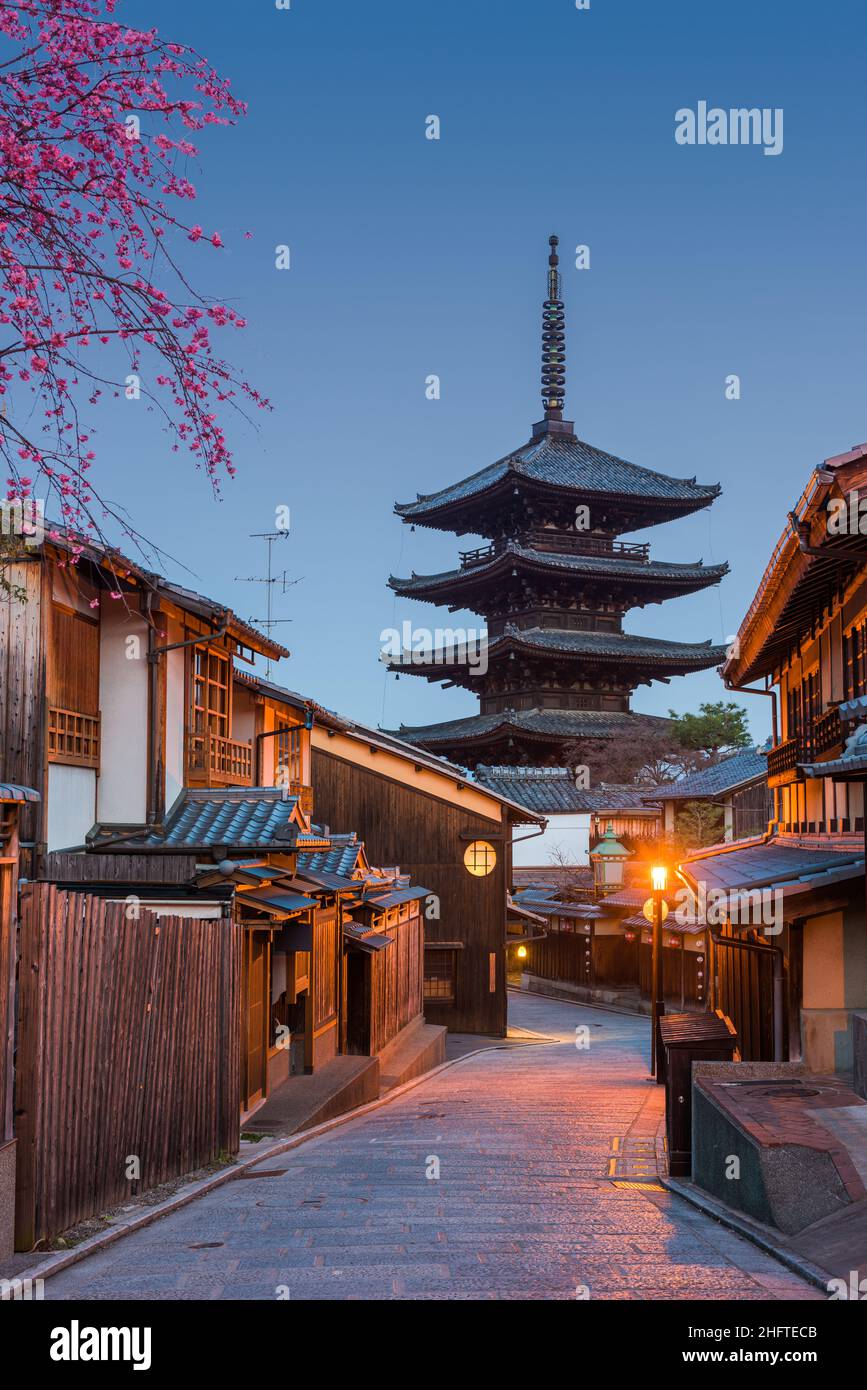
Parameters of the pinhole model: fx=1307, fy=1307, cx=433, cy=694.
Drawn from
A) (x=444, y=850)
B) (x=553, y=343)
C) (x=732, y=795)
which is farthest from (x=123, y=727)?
(x=553, y=343)

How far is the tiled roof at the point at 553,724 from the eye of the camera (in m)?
48.8

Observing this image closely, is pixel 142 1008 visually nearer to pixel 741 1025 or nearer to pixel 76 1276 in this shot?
pixel 76 1276

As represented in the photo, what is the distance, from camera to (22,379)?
7395 millimetres

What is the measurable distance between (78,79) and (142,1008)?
20.0 feet

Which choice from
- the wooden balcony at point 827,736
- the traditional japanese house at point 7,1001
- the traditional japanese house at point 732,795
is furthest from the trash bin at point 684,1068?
the traditional japanese house at point 732,795

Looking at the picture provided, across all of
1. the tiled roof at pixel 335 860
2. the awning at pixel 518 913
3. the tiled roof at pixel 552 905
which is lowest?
the tiled roof at pixel 552 905

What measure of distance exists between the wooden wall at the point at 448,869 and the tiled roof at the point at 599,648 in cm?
1738

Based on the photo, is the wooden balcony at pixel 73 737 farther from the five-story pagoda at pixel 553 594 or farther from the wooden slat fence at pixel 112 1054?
the five-story pagoda at pixel 553 594

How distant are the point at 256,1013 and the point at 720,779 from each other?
28218 mm

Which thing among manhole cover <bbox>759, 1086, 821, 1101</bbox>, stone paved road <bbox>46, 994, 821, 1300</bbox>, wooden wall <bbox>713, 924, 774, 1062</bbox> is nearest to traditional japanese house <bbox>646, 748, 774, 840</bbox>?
wooden wall <bbox>713, 924, 774, 1062</bbox>

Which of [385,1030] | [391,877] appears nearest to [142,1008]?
[385,1030]

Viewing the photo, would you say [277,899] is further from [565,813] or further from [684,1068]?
[565,813]

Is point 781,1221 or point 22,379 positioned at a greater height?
point 22,379
